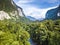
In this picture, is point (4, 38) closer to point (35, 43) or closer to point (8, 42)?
point (8, 42)

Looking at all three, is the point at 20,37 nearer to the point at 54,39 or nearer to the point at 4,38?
the point at 54,39

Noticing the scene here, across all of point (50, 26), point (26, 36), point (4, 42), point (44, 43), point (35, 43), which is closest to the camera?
point (4, 42)

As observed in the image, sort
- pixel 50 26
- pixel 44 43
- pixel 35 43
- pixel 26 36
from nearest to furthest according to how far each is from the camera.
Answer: pixel 26 36, pixel 44 43, pixel 35 43, pixel 50 26

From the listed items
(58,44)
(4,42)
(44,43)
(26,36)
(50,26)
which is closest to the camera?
(4,42)

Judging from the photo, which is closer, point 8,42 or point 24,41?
point 8,42

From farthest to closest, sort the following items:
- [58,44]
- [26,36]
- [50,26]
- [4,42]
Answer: [50,26]
[26,36]
[58,44]
[4,42]

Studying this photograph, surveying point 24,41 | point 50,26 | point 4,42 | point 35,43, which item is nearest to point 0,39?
point 4,42

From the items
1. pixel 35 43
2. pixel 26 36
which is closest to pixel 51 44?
pixel 26 36

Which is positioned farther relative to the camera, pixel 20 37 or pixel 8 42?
pixel 20 37

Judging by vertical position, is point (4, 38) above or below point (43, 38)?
above
